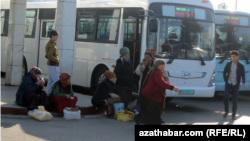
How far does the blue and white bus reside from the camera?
14414mm

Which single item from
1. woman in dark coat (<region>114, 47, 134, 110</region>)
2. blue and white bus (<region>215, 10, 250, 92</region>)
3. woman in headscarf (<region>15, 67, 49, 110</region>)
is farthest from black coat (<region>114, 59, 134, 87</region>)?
blue and white bus (<region>215, 10, 250, 92</region>)

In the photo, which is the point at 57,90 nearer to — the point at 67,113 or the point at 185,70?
the point at 67,113

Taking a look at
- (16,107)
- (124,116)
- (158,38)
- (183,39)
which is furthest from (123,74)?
(16,107)

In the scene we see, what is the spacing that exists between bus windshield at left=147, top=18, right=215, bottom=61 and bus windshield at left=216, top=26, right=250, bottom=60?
2596 mm

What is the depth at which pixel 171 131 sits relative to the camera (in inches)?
235

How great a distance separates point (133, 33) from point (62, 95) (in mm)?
3127

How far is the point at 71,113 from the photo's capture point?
9258 millimetres

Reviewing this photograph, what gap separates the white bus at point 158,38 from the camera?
11195 millimetres

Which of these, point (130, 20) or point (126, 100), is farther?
point (130, 20)

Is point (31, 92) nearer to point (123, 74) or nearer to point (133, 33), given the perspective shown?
point (123, 74)

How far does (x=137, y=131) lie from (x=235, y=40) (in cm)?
966

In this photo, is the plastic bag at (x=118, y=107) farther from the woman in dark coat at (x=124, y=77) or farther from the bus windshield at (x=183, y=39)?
the bus windshield at (x=183, y=39)

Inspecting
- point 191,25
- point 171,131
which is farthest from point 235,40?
point 171,131

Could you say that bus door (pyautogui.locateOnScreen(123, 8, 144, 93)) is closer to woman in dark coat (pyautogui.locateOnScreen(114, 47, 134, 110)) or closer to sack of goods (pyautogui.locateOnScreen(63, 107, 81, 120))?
woman in dark coat (pyautogui.locateOnScreen(114, 47, 134, 110))
